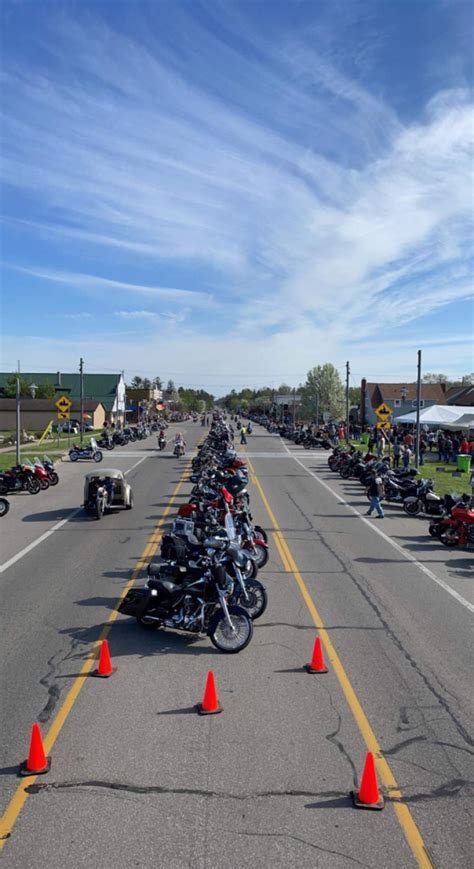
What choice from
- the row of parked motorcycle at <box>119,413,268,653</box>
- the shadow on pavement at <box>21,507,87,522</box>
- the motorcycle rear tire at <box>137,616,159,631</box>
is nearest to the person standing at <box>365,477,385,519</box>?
the shadow on pavement at <box>21,507,87,522</box>

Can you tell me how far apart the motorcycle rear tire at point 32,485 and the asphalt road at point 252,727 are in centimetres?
1311

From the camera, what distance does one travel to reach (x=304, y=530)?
18.6 metres

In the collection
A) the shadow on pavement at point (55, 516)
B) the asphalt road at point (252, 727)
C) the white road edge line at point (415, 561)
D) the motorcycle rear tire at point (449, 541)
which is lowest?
the shadow on pavement at point (55, 516)

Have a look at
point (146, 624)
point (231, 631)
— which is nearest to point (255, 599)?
point (231, 631)

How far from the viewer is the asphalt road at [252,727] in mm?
5078

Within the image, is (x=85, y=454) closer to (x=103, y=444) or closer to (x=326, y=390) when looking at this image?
(x=103, y=444)

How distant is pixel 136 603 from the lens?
973 centimetres

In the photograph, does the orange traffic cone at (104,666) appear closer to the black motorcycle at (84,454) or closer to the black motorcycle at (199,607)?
the black motorcycle at (199,607)

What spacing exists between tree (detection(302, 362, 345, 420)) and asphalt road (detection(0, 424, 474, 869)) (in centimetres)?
11101

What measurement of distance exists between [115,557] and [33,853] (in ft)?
32.6

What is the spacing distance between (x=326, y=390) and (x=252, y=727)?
394 feet

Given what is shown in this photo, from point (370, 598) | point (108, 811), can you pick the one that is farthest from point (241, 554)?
point (108, 811)

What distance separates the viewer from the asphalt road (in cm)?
508

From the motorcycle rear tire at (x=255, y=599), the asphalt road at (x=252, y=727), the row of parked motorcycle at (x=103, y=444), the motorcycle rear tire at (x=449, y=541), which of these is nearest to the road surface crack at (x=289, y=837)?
the asphalt road at (x=252, y=727)
